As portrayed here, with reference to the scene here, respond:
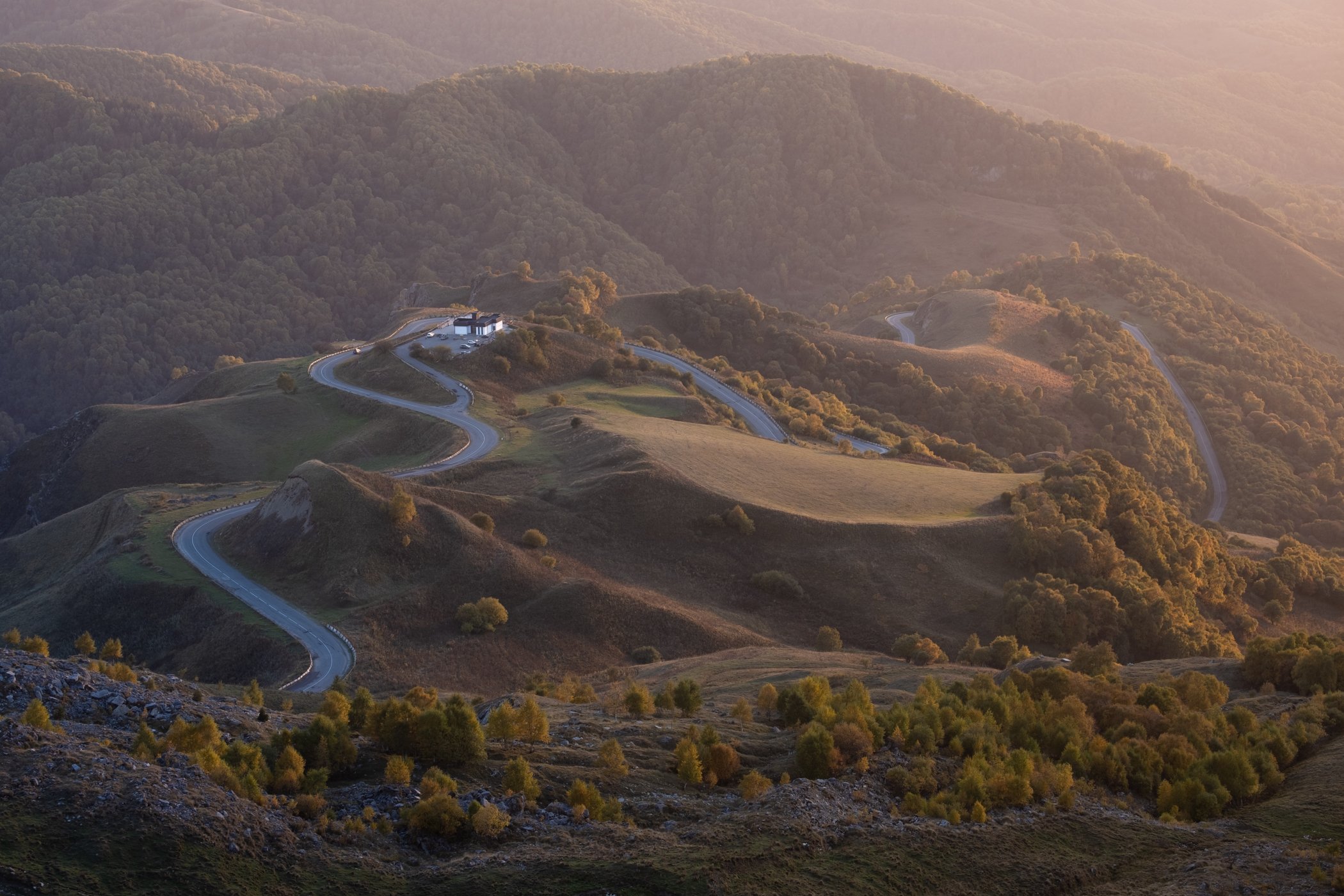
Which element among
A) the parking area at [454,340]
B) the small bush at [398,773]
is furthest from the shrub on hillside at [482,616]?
the parking area at [454,340]

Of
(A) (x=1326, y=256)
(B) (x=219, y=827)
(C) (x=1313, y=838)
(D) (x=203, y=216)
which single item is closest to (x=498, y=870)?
(B) (x=219, y=827)

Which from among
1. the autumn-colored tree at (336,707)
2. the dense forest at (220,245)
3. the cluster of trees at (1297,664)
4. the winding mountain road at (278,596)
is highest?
the cluster of trees at (1297,664)

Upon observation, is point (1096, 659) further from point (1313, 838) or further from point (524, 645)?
point (524, 645)

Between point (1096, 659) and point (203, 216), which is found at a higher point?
point (1096, 659)

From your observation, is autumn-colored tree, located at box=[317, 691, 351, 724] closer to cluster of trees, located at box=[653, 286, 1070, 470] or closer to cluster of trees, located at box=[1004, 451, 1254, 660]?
cluster of trees, located at box=[1004, 451, 1254, 660]

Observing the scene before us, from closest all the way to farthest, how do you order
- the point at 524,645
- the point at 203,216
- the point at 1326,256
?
the point at 524,645 < the point at 203,216 < the point at 1326,256

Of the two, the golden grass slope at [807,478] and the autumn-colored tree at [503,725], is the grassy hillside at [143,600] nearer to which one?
the autumn-colored tree at [503,725]

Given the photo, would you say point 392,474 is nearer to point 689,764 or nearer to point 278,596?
point 278,596
